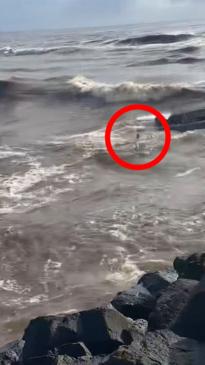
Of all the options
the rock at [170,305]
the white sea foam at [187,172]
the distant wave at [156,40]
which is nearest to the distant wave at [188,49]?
the distant wave at [156,40]

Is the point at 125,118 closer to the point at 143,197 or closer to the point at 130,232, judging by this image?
the point at 143,197

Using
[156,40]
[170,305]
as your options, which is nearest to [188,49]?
[156,40]

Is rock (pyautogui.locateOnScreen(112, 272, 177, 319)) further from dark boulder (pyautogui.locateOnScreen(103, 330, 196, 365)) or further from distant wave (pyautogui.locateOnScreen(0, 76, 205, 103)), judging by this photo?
distant wave (pyautogui.locateOnScreen(0, 76, 205, 103))

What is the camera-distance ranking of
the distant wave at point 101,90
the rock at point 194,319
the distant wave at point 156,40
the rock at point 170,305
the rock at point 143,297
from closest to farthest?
1. the rock at point 194,319
2. the rock at point 170,305
3. the rock at point 143,297
4. the distant wave at point 101,90
5. the distant wave at point 156,40

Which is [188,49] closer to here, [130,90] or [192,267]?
[130,90]

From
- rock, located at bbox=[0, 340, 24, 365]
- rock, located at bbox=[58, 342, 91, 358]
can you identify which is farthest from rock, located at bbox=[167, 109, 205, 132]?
rock, located at bbox=[58, 342, 91, 358]

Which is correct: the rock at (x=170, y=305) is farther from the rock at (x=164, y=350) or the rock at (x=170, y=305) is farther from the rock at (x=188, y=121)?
the rock at (x=188, y=121)

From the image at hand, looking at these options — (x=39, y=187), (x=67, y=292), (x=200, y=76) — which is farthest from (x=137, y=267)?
(x=200, y=76)
